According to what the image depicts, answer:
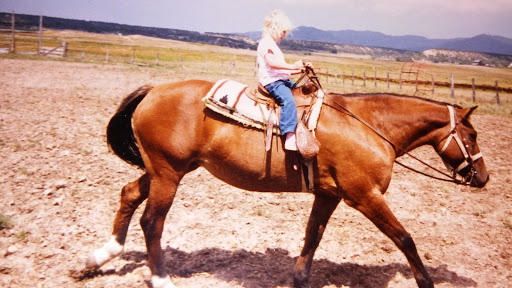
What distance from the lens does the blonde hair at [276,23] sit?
3.59 metres

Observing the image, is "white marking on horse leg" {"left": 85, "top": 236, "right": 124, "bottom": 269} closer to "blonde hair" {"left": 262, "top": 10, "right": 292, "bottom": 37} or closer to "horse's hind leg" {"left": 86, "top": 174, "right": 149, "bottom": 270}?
"horse's hind leg" {"left": 86, "top": 174, "right": 149, "bottom": 270}

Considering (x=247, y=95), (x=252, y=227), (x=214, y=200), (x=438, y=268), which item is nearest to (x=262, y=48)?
(x=247, y=95)

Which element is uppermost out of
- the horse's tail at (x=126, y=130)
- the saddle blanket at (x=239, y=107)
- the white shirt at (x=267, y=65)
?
the white shirt at (x=267, y=65)

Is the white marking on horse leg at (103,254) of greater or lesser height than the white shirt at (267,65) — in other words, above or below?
below

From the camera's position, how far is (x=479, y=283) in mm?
4062

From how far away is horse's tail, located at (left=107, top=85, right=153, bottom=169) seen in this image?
13.7 ft

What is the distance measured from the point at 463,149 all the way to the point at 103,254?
4.36m

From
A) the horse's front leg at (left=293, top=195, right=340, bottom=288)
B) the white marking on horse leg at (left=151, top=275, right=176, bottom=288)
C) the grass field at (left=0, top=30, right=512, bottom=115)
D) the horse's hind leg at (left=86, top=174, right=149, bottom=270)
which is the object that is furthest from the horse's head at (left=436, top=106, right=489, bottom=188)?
the horse's hind leg at (left=86, top=174, right=149, bottom=270)

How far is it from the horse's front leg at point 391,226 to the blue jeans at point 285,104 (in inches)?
41.4

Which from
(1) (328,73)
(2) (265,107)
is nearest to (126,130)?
(2) (265,107)

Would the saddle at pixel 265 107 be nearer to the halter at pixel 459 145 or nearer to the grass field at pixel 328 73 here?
the grass field at pixel 328 73

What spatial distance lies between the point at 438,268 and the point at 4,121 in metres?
10.7

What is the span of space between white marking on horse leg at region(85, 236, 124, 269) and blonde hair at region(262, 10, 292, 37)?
312 centimetres

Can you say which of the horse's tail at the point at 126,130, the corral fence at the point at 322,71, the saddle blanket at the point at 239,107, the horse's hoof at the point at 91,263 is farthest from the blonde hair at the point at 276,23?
the corral fence at the point at 322,71
